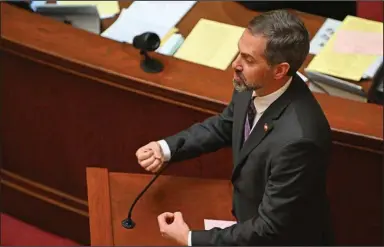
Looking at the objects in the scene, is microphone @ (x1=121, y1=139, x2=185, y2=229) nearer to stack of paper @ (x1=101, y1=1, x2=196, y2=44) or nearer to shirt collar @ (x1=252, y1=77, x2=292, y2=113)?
shirt collar @ (x1=252, y1=77, x2=292, y2=113)

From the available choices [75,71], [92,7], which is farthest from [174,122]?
[92,7]

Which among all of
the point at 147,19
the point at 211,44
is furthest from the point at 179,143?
the point at 147,19

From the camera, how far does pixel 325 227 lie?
1.73m

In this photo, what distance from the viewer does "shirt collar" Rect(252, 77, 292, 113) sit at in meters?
1.59

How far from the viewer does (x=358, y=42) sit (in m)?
2.41

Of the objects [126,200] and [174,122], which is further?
[174,122]

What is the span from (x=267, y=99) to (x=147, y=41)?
54cm

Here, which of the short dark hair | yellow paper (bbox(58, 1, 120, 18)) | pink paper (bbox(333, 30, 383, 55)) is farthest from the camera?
yellow paper (bbox(58, 1, 120, 18))

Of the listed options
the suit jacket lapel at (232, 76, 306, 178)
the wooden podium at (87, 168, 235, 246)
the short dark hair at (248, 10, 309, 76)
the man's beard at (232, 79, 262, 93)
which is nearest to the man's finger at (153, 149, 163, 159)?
the wooden podium at (87, 168, 235, 246)

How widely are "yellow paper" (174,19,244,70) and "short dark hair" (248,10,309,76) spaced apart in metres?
0.78

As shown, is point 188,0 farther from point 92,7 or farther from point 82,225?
point 82,225

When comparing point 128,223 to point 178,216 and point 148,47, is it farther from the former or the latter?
point 148,47

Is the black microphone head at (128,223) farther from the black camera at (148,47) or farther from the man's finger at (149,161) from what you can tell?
the black camera at (148,47)

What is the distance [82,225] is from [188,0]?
34.0 inches
